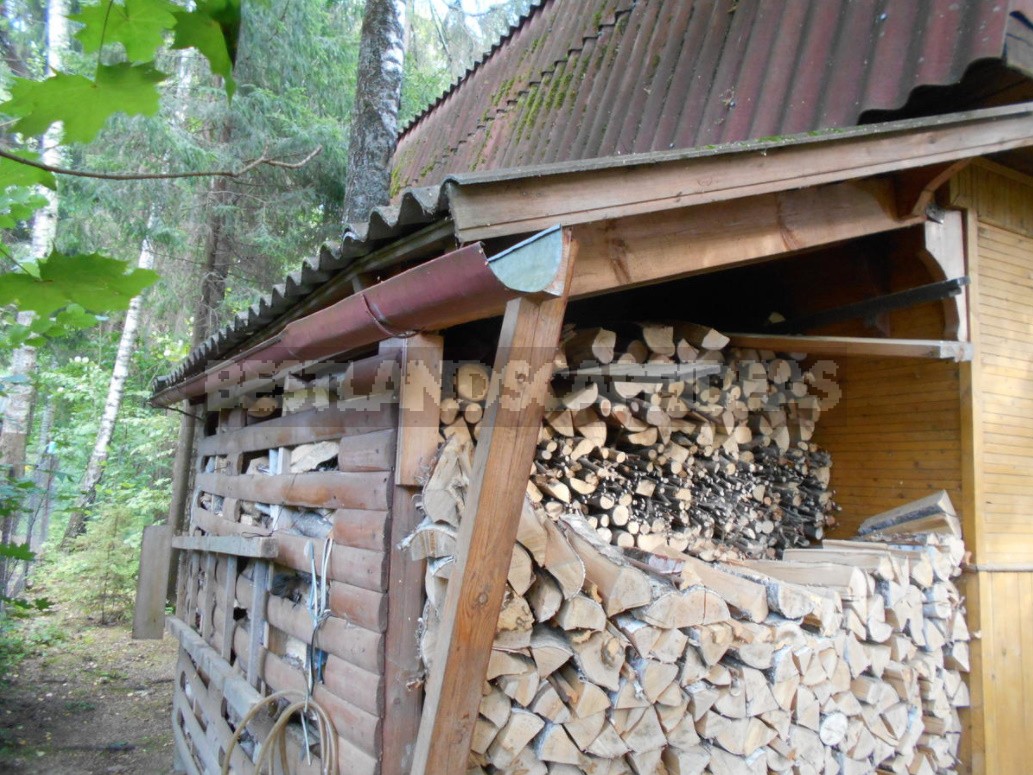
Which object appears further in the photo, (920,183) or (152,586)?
(152,586)

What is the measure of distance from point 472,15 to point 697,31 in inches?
393

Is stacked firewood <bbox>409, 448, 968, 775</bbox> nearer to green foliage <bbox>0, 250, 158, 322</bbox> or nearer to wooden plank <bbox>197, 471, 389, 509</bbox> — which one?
wooden plank <bbox>197, 471, 389, 509</bbox>

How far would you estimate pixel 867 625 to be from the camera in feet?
10.6

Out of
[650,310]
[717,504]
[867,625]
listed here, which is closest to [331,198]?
[650,310]

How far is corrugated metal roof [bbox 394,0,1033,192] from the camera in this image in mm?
2906

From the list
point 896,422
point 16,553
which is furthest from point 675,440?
point 16,553

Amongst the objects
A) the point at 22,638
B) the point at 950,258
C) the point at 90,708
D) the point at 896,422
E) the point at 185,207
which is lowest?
the point at 90,708

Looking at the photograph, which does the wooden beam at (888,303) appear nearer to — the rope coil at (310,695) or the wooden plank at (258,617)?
the rope coil at (310,695)

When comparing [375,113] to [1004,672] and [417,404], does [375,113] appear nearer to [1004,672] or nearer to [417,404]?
[417,404]

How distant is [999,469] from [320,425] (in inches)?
136

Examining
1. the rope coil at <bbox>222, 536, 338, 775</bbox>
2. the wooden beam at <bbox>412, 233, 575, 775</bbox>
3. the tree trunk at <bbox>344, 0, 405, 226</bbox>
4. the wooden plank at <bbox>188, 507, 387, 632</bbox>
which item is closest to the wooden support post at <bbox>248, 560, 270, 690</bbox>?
the wooden plank at <bbox>188, 507, 387, 632</bbox>

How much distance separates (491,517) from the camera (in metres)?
2.00

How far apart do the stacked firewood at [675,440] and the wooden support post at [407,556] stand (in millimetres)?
159

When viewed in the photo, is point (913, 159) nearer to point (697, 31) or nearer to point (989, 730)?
point (697, 31)
